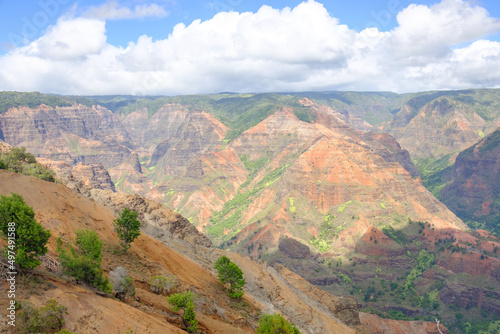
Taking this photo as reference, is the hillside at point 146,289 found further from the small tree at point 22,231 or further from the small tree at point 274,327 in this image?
the small tree at point 274,327

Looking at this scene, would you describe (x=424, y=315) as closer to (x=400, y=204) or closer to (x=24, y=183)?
(x=400, y=204)

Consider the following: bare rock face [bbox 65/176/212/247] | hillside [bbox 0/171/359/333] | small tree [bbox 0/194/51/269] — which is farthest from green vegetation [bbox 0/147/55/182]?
small tree [bbox 0/194/51/269]

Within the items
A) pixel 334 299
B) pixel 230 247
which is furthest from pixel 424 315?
pixel 230 247

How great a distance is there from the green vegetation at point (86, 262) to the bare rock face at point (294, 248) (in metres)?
116

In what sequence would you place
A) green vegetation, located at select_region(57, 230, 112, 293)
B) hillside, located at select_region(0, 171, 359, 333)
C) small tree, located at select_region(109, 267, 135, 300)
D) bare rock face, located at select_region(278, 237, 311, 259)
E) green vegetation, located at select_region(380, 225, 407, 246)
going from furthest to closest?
green vegetation, located at select_region(380, 225, 407, 246), bare rock face, located at select_region(278, 237, 311, 259), small tree, located at select_region(109, 267, 135, 300), green vegetation, located at select_region(57, 230, 112, 293), hillside, located at select_region(0, 171, 359, 333)

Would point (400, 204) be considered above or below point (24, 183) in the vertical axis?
below

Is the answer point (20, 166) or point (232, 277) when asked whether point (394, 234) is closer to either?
point (232, 277)

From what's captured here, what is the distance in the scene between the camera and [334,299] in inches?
3529

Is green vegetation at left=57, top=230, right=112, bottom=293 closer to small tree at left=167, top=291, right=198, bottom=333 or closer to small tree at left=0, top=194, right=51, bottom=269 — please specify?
small tree at left=0, top=194, right=51, bottom=269

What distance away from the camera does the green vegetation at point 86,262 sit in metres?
37.3

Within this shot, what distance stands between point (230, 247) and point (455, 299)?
315 ft

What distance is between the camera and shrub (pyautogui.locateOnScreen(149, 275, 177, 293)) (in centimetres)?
4728

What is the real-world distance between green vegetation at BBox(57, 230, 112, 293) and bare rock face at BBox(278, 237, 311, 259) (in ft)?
380

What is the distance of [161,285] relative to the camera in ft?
157
